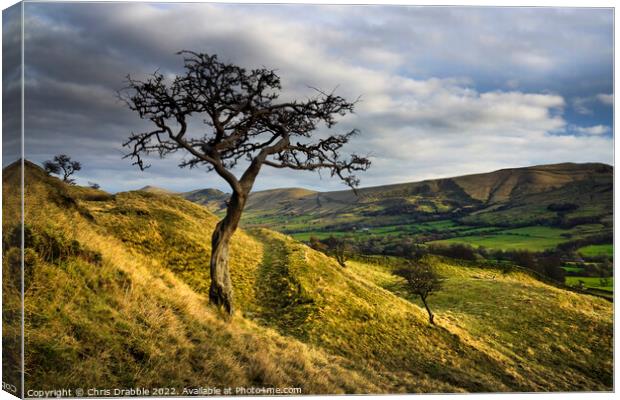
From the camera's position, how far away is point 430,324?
659 inches

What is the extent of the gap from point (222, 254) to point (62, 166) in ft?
18.4

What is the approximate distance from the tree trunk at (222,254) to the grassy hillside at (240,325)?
1.30ft

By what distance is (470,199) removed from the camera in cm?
6069

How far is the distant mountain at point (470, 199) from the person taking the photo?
522 inches

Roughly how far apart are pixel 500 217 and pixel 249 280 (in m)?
47.0

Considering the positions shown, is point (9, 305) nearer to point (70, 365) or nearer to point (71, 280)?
point (71, 280)

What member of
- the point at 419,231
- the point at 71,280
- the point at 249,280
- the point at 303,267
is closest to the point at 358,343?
the point at 249,280

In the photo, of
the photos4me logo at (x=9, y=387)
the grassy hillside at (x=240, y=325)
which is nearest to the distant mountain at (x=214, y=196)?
the grassy hillside at (x=240, y=325)

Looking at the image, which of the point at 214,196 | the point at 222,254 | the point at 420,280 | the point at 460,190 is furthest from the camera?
the point at 460,190

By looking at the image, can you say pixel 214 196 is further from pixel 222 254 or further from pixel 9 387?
pixel 9 387

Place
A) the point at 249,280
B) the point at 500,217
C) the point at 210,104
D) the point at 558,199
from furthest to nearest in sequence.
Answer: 1. the point at 500,217
2. the point at 558,199
3. the point at 249,280
4. the point at 210,104

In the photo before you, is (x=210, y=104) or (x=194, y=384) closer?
(x=194, y=384)

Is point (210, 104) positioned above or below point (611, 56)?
below

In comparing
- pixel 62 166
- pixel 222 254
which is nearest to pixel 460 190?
pixel 222 254
